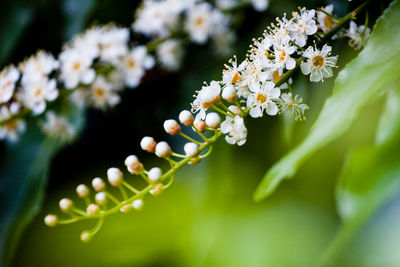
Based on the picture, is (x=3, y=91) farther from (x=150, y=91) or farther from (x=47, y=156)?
(x=150, y=91)

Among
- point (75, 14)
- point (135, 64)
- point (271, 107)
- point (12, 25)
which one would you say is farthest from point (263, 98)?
point (12, 25)

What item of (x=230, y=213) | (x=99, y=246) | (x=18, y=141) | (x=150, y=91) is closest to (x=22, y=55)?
(x=18, y=141)

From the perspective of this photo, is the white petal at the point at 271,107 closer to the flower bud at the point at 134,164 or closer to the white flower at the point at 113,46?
the flower bud at the point at 134,164

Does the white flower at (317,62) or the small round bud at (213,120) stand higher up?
the small round bud at (213,120)

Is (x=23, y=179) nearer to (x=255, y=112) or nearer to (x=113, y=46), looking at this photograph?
(x=113, y=46)

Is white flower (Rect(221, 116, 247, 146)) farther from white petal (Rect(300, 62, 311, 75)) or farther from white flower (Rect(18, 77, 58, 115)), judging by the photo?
white flower (Rect(18, 77, 58, 115))

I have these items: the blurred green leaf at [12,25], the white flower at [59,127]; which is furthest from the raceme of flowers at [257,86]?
the blurred green leaf at [12,25]
